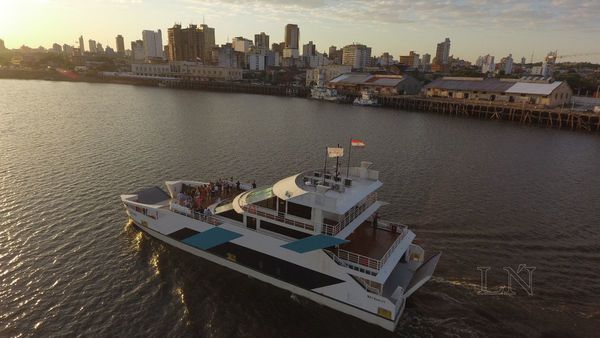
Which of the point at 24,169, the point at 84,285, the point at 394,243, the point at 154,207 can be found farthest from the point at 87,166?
the point at 394,243

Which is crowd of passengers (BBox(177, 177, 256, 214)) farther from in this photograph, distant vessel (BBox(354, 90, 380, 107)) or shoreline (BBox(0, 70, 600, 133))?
distant vessel (BBox(354, 90, 380, 107))

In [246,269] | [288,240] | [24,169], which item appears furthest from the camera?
[24,169]

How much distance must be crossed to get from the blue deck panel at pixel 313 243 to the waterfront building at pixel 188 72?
472 ft

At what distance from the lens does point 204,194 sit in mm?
20281

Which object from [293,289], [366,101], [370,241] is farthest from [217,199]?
[366,101]

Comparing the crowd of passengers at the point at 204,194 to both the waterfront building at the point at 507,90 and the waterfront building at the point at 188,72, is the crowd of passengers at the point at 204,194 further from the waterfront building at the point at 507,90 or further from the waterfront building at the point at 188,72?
the waterfront building at the point at 188,72

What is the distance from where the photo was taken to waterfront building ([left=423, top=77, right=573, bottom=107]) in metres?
75.0

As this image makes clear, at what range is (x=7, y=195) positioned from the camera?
974 inches

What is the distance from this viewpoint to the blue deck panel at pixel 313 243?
1370cm

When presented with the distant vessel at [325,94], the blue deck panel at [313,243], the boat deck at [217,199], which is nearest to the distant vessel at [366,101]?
the distant vessel at [325,94]

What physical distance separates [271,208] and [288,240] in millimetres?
1637

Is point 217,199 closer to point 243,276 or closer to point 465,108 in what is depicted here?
→ point 243,276

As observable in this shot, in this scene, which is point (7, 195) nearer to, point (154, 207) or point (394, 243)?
point (154, 207)

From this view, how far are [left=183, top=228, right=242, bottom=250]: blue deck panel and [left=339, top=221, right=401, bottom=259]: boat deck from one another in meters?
5.26
